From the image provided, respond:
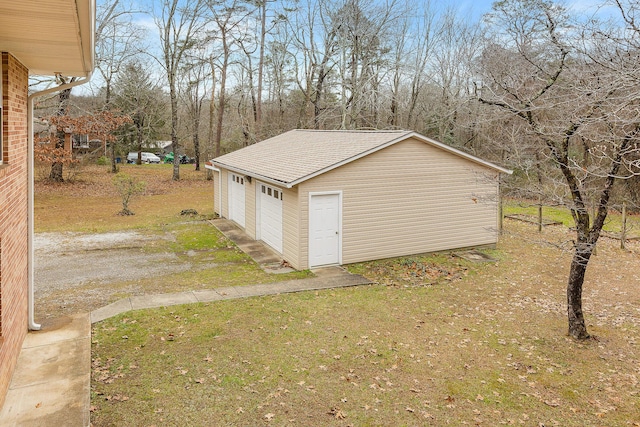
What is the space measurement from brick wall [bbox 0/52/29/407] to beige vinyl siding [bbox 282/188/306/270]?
645cm

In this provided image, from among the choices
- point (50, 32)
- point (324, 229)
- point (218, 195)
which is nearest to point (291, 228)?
point (324, 229)

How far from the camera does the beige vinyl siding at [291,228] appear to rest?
40.8 ft

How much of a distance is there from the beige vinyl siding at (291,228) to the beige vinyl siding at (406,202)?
18cm

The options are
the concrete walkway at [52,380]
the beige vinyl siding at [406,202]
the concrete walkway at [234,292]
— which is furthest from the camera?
the beige vinyl siding at [406,202]

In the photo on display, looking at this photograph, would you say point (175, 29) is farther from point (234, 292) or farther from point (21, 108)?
point (21, 108)

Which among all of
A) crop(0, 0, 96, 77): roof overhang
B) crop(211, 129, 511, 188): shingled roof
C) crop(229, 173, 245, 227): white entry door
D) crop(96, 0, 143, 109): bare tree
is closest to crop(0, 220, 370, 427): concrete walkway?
crop(211, 129, 511, 188): shingled roof

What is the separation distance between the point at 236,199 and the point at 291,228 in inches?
241

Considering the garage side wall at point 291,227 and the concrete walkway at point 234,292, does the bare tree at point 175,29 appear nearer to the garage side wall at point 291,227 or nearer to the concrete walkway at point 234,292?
the garage side wall at point 291,227

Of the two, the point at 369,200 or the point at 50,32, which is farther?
the point at 369,200

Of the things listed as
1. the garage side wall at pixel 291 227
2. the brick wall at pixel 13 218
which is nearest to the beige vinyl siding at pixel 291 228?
the garage side wall at pixel 291 227

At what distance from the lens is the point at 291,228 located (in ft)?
42.1

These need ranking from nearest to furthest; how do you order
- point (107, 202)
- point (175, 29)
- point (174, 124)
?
point (107, 202) → point (174, 124) → point (175, 29)

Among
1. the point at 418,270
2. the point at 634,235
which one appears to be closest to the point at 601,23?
the point at 418,270

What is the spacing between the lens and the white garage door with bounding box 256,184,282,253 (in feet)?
45.6
